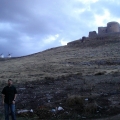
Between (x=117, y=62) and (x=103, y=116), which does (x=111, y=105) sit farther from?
(x=117, y=62)

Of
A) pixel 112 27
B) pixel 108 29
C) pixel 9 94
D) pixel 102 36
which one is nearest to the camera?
pixel 9 94

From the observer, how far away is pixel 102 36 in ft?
183

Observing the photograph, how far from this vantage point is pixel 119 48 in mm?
45969

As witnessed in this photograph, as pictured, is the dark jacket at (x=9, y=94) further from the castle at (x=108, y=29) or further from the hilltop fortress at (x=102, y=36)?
the castle at (x=108, y=29)

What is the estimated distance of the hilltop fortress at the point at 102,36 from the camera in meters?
53.9

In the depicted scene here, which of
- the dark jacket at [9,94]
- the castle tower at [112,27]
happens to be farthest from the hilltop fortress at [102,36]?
the dark jacket at [9,94]

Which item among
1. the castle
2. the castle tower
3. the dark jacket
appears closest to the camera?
the dark jacket

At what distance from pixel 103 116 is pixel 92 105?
0.83m

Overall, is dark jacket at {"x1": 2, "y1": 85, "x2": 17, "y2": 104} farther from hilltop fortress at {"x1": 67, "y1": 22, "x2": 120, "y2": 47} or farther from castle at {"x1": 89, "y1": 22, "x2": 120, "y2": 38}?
castle at {"x1": 89, "y1": 22, "x2": 120, "y2": 38}

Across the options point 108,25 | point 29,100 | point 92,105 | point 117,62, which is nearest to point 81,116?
point 92,105

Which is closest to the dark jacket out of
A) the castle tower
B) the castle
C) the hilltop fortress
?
the hilltop fortress

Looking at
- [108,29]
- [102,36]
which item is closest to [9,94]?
[102,36]

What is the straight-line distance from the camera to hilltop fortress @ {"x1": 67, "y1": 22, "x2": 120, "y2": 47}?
177 feet

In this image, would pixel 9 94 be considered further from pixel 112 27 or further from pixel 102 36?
pixel 112 27
